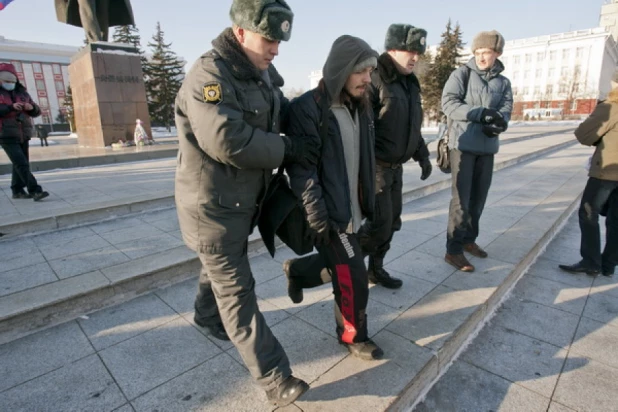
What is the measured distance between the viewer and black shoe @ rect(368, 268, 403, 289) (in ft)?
10.3

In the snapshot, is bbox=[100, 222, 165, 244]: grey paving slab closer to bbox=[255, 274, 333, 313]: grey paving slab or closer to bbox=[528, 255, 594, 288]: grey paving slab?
bbox=[255, 274, 333, 313]: grey paving slab

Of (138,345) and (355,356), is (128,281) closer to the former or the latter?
(138,345)

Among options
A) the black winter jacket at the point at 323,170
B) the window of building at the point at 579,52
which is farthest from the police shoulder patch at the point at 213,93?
the window of building at the point at 579,52

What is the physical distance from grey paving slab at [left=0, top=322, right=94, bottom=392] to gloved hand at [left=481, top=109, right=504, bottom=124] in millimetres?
3424

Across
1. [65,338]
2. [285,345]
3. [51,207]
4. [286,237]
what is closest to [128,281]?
[65,338]

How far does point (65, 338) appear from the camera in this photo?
8.14 ft

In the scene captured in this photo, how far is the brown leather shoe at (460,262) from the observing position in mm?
3437

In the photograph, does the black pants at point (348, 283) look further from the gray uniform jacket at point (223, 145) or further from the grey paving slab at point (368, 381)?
the gray uniform jacket at point (223, 145)

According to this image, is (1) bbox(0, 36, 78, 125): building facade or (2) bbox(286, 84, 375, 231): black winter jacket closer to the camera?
(2) bbox(286, 84, 375, 231): black winter jacket

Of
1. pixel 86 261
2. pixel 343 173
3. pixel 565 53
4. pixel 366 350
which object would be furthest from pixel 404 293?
pixel 565 53

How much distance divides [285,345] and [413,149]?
177 cm

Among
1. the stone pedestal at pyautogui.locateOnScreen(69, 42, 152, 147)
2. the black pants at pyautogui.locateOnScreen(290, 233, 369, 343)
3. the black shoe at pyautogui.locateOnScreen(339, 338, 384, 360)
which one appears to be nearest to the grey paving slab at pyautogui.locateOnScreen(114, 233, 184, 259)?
the black pants at pyautogui.locateOnScreen(290, 233, 369, 343)

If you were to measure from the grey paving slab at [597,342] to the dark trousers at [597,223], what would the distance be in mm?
1049

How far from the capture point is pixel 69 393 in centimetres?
198
